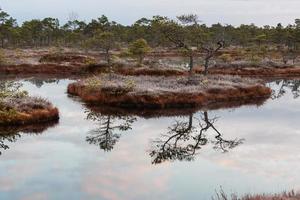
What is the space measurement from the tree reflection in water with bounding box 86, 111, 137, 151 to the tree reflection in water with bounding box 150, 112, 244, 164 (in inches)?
122

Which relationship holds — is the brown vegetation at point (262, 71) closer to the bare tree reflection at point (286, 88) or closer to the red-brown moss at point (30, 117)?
the bare tree reflection at point (286, 88)

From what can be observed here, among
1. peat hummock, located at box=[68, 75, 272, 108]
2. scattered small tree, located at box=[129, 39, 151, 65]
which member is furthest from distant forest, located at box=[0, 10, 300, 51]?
peat hummock, located at box=[68, 75, 272, 108]

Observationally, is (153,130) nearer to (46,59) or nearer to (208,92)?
(208,92)

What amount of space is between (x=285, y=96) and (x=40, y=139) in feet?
117

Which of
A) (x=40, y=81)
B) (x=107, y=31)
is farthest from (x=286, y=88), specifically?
(x=107, y=31)

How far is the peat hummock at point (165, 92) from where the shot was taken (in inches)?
1809

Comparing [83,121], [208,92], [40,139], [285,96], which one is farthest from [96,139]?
[285,96]

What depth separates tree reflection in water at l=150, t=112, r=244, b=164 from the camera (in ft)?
96.2

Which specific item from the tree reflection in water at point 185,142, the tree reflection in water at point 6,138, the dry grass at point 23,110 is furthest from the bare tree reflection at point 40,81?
the tree reflection in water at point 185,142

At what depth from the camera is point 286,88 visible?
6631 cm

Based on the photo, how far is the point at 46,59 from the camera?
301ft

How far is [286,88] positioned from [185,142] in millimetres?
37554

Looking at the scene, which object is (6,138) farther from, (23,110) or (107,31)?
(107,31)

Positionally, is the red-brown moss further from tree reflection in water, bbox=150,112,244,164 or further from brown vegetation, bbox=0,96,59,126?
tree reflection in water, bbox=150,112,244,164
